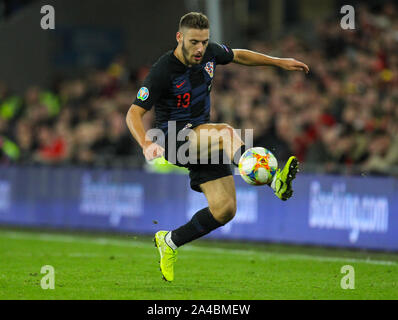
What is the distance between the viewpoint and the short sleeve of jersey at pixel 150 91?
835 centimetres

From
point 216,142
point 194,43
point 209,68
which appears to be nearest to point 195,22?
point 194,43

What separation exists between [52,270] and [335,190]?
4.87 m

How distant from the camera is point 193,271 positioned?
10.3m

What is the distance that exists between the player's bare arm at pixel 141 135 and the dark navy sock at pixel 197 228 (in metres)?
1.19

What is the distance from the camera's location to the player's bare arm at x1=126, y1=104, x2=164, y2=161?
7559 millimetres

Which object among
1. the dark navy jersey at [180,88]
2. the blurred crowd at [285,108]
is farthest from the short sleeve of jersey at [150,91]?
the blurred crowd at [285,108]

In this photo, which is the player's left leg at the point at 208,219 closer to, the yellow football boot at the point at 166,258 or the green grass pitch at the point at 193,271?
the yellow football boot at the point at 166,258

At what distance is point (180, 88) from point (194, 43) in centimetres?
50

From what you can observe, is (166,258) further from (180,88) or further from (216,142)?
(180,88)

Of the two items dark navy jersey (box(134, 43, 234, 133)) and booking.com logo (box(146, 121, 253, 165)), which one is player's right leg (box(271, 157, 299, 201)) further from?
dark navy jersey (box(134, 43, 234, 133))

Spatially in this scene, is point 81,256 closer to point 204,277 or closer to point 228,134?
point 204,277
